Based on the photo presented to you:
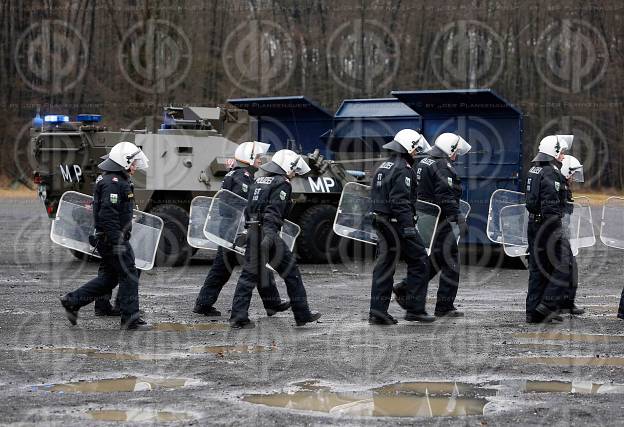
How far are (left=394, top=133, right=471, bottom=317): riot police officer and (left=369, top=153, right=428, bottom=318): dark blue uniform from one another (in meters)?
0.51

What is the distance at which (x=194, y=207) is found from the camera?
41.2 feet

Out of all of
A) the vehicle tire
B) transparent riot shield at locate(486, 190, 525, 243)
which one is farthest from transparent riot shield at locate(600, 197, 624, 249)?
the vehicle tire

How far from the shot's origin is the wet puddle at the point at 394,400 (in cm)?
700

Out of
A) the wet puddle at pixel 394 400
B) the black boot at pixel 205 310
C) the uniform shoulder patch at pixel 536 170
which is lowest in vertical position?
the black boot at pixel 205 310

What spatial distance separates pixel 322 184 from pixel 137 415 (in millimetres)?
11599

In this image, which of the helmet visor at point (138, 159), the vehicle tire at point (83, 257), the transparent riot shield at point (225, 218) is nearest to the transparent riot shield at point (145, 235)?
the transparent riot shield at point (225, 218)

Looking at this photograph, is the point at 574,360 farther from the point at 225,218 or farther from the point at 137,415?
the point at 225,218

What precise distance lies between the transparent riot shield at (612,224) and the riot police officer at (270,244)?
3.84m

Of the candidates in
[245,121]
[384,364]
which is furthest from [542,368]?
[245,121]

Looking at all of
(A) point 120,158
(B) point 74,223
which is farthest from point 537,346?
(B) point 74,223

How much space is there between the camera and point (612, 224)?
1362cm

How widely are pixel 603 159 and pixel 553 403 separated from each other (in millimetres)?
33628

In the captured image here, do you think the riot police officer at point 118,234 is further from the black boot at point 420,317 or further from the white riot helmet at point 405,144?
the black boot at point 420,317

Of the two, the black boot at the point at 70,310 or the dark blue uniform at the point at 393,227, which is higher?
the dark blue uniform at the point at 393,227
